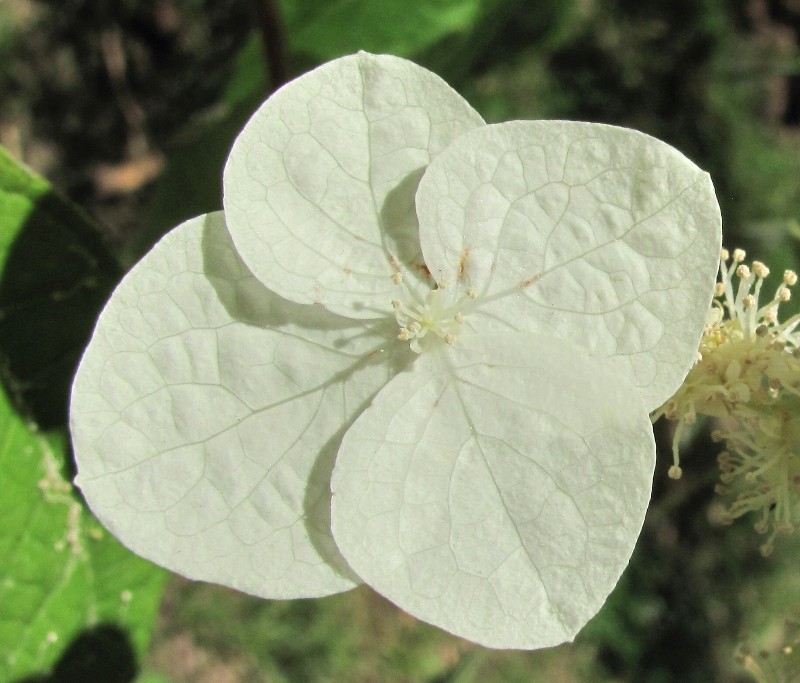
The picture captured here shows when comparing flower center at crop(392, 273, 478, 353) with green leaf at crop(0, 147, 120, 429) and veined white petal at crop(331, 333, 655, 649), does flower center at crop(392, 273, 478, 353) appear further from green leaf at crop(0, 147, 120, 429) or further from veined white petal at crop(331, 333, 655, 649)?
green leaf at crop(0, 147, 120, 429)

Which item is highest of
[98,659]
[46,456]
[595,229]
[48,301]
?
[595,229]

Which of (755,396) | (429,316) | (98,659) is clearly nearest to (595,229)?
(429,316)

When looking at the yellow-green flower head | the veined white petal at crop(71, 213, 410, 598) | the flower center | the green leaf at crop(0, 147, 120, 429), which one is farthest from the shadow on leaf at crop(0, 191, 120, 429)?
the yellow-green flower head

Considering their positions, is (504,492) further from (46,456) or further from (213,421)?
(46,456)

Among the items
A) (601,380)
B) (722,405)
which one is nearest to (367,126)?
(601,380)

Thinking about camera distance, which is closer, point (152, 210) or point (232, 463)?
point (232, 463)

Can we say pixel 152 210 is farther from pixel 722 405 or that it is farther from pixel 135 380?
pixel 722 405
